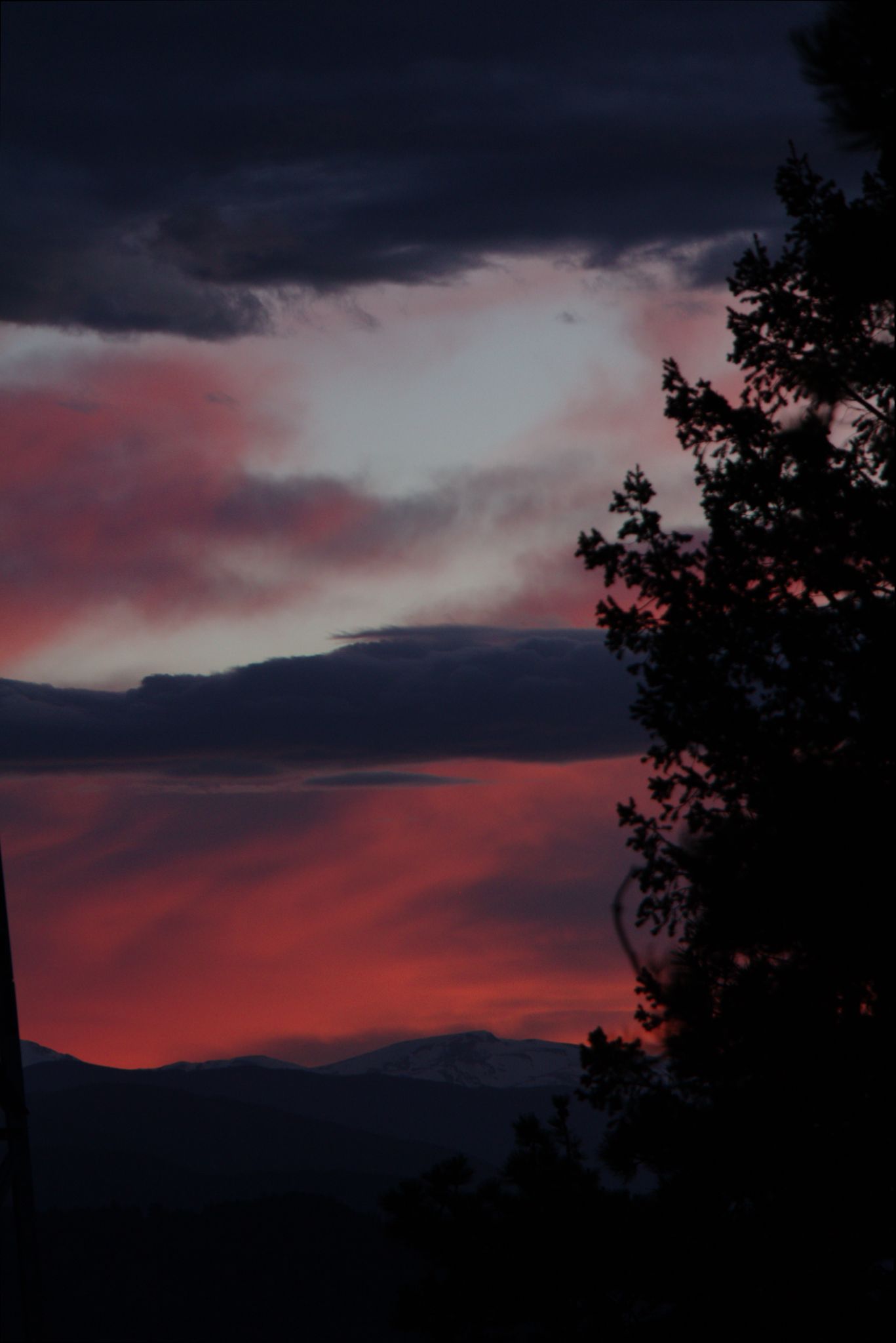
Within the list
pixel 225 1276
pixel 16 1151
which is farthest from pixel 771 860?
pixel 225 1276

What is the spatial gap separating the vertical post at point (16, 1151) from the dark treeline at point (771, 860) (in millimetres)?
5911

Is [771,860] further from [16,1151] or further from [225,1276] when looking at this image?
[225,1276]

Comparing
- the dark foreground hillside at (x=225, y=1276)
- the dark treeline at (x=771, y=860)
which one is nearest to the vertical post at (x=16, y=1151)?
the dark treeline at (x=771, y=860)

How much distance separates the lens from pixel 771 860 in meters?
14.9

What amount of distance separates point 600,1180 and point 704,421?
32.9ft

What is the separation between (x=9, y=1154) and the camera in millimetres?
15547

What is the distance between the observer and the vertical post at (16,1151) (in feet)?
51.4

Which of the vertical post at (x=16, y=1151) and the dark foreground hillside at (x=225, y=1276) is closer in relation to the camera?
the vertical post at (x=16, y=1151)

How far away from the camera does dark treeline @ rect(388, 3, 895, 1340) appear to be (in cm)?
1505

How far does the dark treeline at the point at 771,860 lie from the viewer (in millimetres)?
15047

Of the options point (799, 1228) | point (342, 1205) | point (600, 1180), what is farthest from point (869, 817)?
point (342, 1205)

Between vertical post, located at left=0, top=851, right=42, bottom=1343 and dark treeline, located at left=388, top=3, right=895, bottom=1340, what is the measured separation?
5911mm

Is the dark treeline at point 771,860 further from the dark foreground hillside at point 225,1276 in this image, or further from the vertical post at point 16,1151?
the dark foreground hillside at point 225,1276

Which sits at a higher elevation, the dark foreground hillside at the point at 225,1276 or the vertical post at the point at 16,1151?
the vertical post at the point at 16,1151
